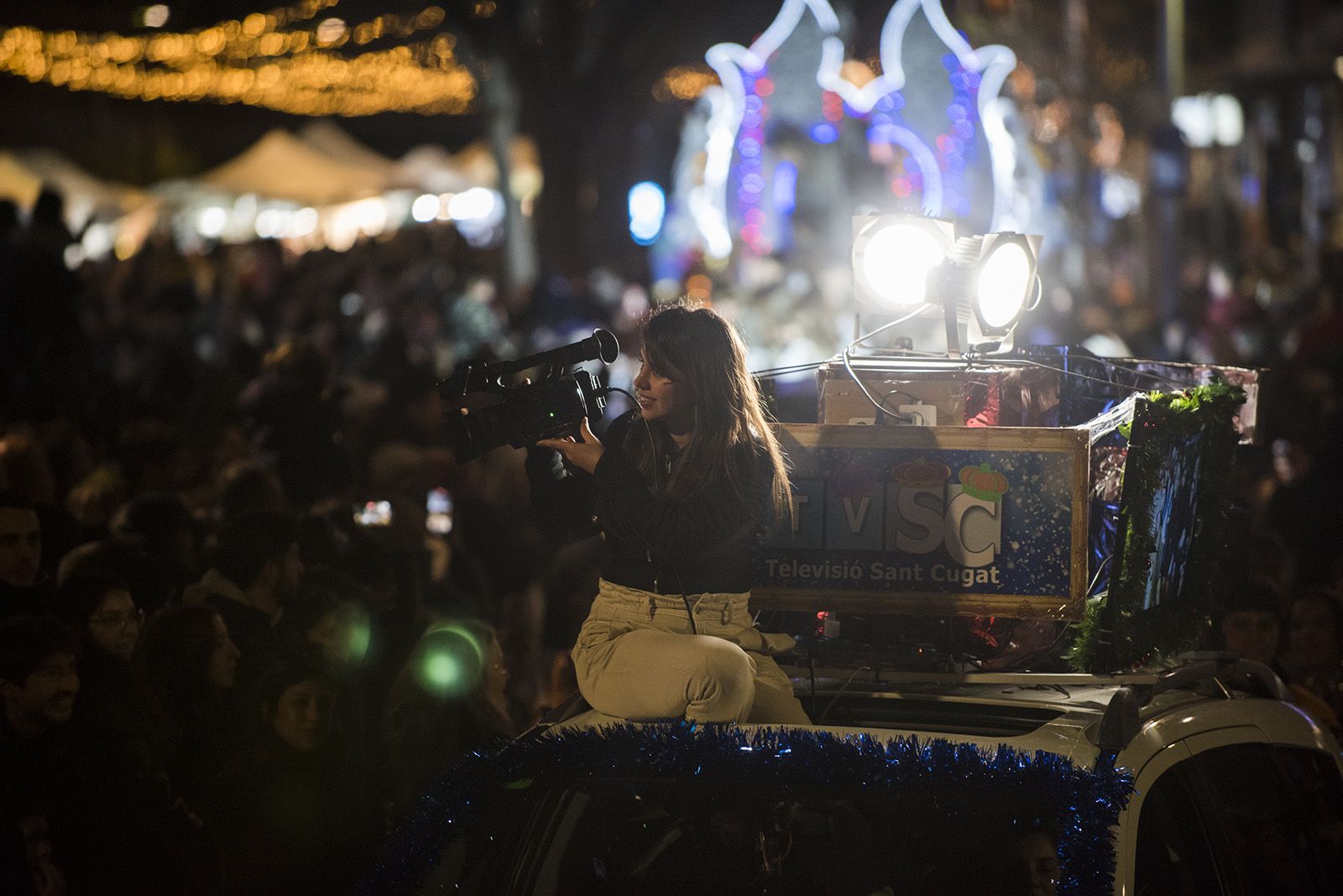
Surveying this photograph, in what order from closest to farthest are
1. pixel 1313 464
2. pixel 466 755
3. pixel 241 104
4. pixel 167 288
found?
pixel 466 755 < pixel 1313 464 < pixel 167 288 < pixel 241 104

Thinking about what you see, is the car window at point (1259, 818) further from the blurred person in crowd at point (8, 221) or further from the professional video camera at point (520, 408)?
the blurred person in crowd at point (8, 221)

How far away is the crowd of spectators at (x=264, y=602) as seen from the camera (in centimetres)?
459

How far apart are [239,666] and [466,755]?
1.94 meters

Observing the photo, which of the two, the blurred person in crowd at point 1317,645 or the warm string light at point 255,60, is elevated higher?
the warm string light at point 255,60

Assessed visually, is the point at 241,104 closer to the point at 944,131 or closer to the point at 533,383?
the point at 944,131

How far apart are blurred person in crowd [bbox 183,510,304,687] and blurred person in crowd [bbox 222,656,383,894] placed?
2.29 ft

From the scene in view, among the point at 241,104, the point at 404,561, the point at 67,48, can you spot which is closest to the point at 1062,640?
the point at 404,561

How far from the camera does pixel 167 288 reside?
1591 cm

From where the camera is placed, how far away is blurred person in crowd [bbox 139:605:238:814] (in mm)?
4914

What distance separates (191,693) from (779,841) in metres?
2.34

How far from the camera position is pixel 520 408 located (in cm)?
406

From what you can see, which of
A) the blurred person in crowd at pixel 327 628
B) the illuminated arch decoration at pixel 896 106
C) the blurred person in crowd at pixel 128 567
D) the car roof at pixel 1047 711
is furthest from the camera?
the illuminated arch decoration at pixel 896 106

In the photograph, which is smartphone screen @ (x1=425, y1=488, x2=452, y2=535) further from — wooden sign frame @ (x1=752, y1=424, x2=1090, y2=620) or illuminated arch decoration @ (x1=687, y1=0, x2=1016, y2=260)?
illuminated arch decoration @ (x1=687, y1=0, x2=1016, y2=260)

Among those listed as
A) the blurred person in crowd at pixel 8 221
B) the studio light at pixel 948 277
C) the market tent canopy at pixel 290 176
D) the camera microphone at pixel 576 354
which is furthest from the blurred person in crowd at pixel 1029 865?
the market tent canopy at pixel 290 176
